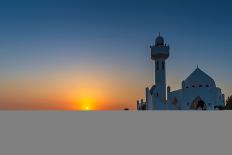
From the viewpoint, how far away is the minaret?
60.4 meters

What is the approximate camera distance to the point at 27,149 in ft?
21.7

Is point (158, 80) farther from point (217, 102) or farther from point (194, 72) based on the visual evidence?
point (217, 102)

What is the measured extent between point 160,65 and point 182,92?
19.6 feet

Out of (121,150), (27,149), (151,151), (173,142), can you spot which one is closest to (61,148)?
(27,149)

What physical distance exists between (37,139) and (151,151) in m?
2.68

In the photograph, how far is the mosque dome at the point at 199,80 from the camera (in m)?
57.2

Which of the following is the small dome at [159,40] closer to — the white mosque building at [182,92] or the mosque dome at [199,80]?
the white mosque building at [182,92]

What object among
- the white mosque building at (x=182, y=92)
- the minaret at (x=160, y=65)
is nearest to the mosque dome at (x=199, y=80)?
the white mosque building at (x=182, y=92)

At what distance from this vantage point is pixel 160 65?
61.2 m

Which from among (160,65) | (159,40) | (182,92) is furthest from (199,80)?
(159,40)

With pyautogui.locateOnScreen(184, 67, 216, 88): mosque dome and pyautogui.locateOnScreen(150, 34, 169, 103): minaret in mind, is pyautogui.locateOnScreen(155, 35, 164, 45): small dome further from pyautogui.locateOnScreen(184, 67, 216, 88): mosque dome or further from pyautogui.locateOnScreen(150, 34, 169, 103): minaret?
pyautogui.locateOnScreen(184, 67, 216, 88): mosque dome

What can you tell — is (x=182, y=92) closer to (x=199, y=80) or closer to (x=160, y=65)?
(x=199, y=80)

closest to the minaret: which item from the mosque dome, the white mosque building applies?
the white mosque building

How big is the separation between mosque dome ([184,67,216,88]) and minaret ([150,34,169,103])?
4.17m
